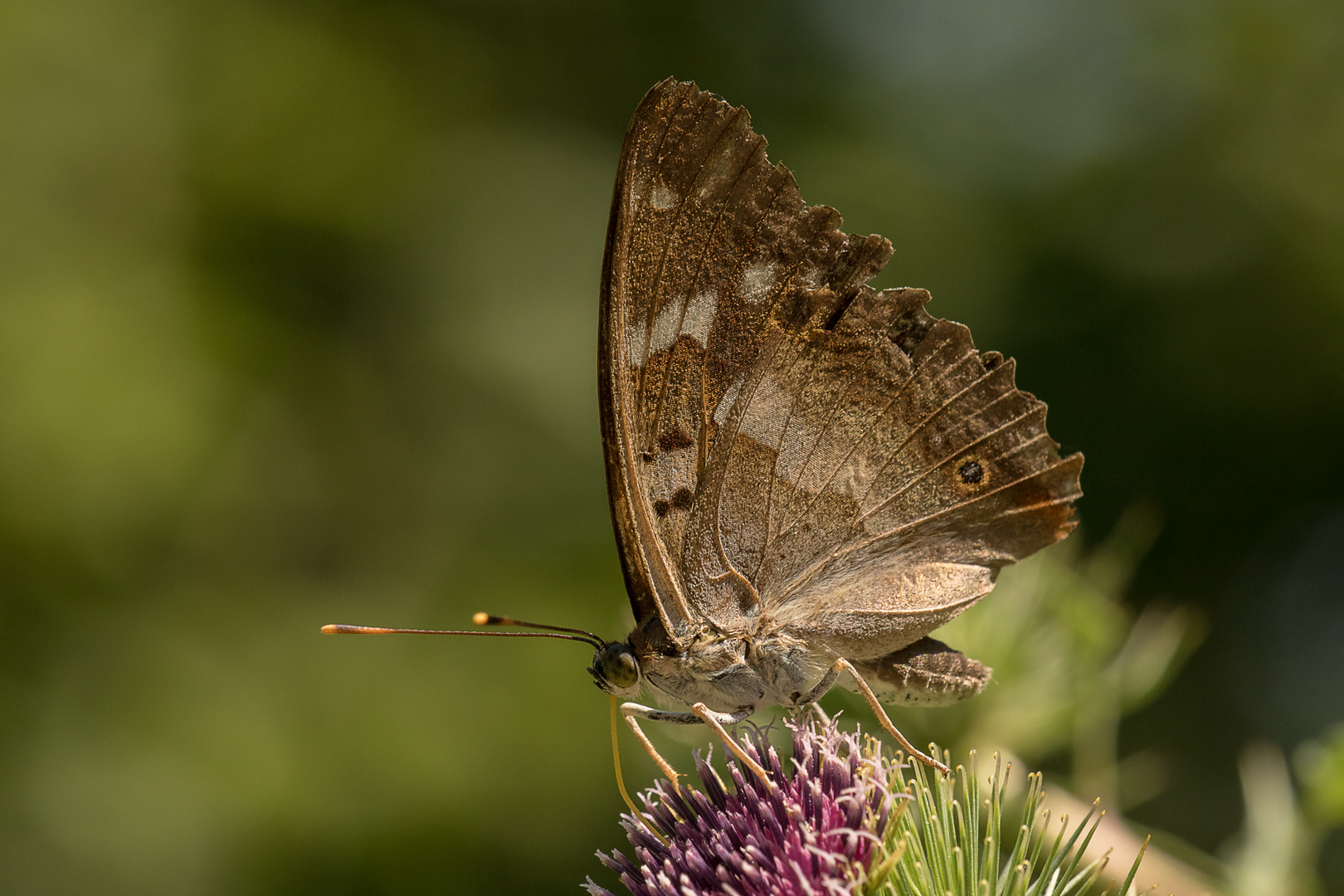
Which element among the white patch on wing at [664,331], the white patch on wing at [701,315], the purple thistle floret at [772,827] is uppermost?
the white patch on wing at [701,315]

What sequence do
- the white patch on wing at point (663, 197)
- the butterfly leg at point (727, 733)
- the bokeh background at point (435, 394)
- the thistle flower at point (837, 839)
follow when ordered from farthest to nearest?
1. the bokeh background at point (435, 394)
2. the white patch on wing at point (663, 197)
3. the butterfly leg at point (727, 733)
4. the thistle flower at point (837, 839)

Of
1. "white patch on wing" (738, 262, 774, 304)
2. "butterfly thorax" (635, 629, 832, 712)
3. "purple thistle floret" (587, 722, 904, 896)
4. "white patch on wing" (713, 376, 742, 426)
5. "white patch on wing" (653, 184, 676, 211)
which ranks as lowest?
"purple thistle floret" (587, 722, 904, 896)

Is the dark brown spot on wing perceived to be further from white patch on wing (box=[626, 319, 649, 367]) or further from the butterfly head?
the butterfly head

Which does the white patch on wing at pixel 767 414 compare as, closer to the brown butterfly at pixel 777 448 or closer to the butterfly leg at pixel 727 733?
the brown butterfly at pixel 777 448

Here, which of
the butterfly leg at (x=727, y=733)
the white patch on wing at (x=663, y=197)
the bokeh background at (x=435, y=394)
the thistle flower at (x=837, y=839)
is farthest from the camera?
the bokeh background at (x=435, y=394)

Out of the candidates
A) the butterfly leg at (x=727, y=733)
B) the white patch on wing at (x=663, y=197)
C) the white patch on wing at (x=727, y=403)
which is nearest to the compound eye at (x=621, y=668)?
the butterfly leg at (x=727, y=733)

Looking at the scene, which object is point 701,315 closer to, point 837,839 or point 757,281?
point 757,281

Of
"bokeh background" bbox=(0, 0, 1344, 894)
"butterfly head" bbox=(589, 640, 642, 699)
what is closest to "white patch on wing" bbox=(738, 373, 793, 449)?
"butterfly head" bbox=(589, 640, 642, 699)

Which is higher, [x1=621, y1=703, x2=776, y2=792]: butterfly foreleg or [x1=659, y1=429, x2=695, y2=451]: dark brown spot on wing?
[x1=659, y1=429, x2=695, y2=451]: dark brown spot on wing
